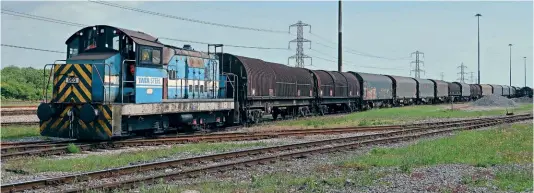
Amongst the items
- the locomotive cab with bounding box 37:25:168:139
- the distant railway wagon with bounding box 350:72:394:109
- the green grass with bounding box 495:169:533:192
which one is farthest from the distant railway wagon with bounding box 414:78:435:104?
the green grass with bounding box 495:169:533:192

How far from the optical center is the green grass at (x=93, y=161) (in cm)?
1027

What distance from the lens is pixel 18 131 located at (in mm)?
18719

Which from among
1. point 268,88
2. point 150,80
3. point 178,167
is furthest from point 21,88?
point 178,167

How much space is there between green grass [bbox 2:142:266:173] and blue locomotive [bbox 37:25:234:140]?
2.08 meters

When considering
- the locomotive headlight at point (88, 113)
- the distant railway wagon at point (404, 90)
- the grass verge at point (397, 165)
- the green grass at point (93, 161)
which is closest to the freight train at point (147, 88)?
the locomotive headlight at point (88, 113)

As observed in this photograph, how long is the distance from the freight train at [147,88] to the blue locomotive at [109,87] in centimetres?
3

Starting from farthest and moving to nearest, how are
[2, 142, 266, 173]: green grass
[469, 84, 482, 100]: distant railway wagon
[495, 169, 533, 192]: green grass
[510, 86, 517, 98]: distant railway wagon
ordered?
[510, 86, 517, 98]: distant railway wagon < [469, 84, 482, 100]: distant railway wagon < [2, 142, 266, 173]: green grass < [495, 169, 533, 192]: green grass

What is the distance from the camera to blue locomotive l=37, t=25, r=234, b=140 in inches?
557

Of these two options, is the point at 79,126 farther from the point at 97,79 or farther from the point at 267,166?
the point at 267,166

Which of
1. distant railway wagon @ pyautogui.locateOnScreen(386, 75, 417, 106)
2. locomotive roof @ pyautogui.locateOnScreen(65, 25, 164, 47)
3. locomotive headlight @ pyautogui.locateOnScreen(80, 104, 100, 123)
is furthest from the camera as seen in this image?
→ distant railway wagon @ pyautogui.locateOnScreen(386, 75, 417, 106)

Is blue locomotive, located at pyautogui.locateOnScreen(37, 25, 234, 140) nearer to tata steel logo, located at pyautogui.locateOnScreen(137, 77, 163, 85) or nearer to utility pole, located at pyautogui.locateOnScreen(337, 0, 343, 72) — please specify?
tata steel logo, located at pyautogui.locateOnScreen(137, 77, 163, 85)

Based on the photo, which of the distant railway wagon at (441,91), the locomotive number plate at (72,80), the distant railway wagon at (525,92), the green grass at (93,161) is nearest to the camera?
the green grass at (93,161)

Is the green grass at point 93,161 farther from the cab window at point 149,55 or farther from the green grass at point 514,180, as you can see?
the green grass at point 514,180

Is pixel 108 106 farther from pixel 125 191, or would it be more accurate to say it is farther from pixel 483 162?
pixel 483 162
